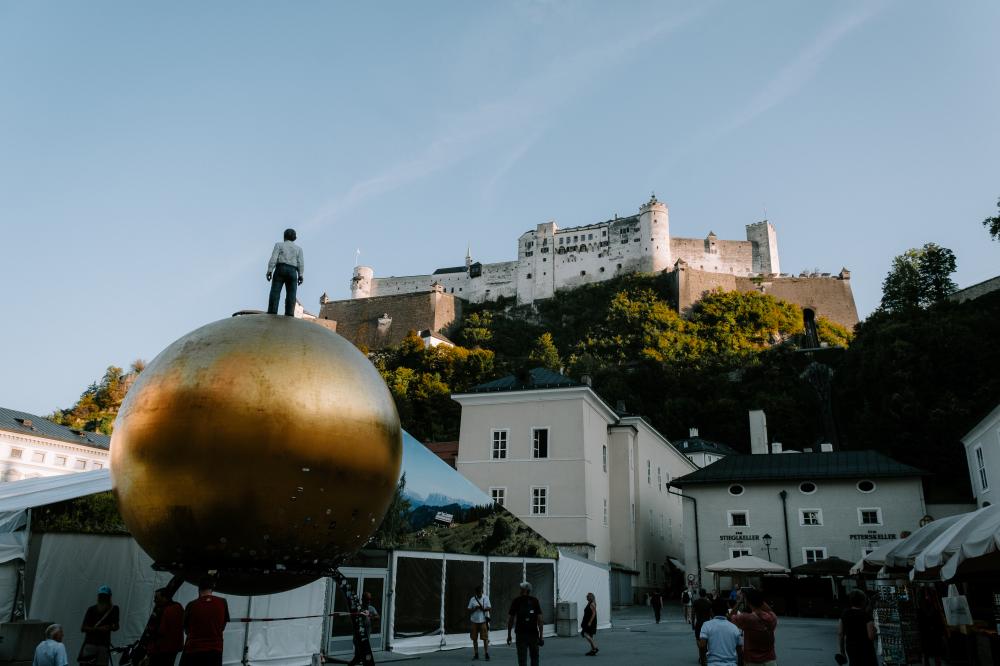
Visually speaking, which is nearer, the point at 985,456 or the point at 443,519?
the point at 443,519

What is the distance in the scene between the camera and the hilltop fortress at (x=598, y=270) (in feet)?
297

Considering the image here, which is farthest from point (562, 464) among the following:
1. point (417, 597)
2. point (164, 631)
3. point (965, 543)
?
point (164, 631)

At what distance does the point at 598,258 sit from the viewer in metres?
101

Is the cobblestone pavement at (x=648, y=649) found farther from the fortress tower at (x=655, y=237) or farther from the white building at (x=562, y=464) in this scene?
the fortress tower at (x=655, y=237)

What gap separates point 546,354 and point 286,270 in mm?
76603

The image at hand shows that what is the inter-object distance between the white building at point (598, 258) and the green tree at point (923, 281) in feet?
57.3

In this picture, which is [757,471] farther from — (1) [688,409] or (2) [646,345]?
(2) [646,345]

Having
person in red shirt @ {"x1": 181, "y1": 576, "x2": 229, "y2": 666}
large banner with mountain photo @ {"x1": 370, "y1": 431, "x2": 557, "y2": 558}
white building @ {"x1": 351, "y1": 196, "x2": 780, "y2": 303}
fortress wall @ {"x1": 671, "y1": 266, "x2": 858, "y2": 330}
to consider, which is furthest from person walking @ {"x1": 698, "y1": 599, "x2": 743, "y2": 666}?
white building @ {"x1": 351, "y1": 196, "x2": 780, "y2": 303}

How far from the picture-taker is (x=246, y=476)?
4.94m

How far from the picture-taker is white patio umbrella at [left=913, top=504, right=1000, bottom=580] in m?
8.30

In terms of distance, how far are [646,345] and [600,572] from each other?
5755cm

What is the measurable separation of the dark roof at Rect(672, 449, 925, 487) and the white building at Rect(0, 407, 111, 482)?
4413 centimetres

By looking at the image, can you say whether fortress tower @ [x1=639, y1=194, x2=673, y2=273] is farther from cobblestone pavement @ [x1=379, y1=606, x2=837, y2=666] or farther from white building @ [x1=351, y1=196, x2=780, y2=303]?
cobblestone pavement @ [x1=379, y1=606, x2=837, y2=666]

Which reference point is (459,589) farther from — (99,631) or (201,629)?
(201,629)
